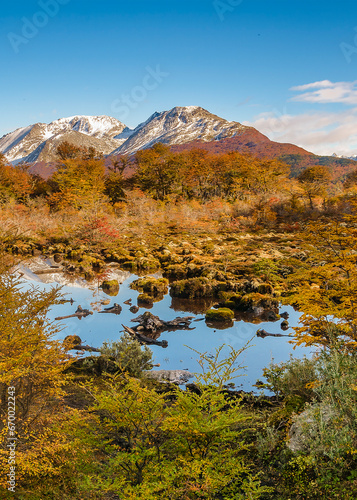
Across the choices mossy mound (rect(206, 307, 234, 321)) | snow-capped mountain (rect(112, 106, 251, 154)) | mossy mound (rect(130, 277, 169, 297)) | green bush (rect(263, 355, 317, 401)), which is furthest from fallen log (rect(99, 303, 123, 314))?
snow-capped mountain (rect(112, 106, 251, 154))

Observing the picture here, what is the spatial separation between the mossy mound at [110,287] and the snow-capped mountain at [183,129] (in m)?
83.1

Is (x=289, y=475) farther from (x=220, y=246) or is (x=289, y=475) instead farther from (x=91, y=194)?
(x=91, y=194)

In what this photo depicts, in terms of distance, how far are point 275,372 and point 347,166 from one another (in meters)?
83.3

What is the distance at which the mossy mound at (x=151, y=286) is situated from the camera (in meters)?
13.2

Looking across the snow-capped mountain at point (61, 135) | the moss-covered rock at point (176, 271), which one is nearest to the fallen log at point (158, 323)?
the moss-covered rock at point (176, 271)

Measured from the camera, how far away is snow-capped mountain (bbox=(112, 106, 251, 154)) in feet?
315

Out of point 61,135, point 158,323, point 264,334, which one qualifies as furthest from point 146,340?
point 61,135

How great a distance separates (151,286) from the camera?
13.4 m

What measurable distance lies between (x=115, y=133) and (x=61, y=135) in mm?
37513

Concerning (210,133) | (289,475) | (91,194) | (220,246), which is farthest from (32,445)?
(210,133)

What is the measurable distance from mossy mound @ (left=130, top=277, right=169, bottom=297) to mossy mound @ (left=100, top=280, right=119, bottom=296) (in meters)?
0.72

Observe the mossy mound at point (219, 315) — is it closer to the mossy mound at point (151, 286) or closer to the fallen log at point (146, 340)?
the fallen log at point (146, 340)

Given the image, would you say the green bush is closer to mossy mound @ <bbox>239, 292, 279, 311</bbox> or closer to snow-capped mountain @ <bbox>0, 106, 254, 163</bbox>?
mossy mound @ <bbox>239, 292, 279, 311</bbox>

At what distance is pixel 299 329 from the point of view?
5648 millimetres
